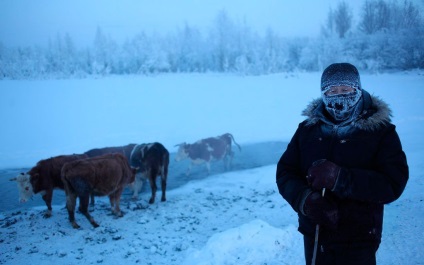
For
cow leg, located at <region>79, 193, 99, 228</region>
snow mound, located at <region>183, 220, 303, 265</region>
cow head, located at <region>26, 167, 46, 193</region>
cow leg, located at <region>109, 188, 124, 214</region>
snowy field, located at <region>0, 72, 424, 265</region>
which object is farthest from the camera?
cow head, located at <region>26, 167, 46, 193</region>

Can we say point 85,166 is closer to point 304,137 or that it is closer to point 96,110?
point 304,137

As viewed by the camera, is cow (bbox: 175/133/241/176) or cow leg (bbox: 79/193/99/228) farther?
cow (bbox: 175/133/241/176)

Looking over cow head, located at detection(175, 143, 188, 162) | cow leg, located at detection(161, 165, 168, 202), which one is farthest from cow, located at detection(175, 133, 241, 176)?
cow leg, located at detection(161, 165, 168, 202)

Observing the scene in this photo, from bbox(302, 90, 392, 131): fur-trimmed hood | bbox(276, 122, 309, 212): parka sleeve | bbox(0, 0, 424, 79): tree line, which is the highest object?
bbox(0, 0, 424, 79): tree line

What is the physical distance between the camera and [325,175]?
1831 mm

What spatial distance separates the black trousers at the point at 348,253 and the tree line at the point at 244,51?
11.3 m

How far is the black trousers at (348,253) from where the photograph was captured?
6.41 ft

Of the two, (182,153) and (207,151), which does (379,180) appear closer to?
(207,151)

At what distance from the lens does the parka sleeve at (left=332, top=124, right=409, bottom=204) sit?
1.81m

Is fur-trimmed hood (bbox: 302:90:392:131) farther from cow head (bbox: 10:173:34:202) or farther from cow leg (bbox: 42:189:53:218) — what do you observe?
cow head (bbox: 10:173:34:202)

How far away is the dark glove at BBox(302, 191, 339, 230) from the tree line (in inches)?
446

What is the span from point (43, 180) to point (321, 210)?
249 inches

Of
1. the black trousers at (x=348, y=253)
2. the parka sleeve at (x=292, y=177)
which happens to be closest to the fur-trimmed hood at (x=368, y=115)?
the parka sleeve at (x=292, y=177)

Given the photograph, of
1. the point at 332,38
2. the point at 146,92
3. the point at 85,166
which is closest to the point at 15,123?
the point at 146,92
